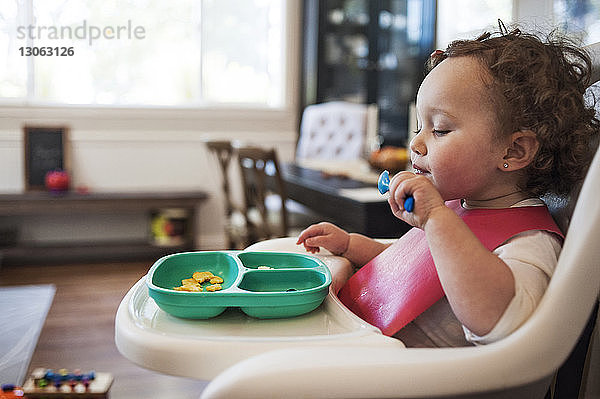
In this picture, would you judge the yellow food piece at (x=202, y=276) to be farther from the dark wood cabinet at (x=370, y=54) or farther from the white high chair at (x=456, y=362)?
the dark wood cabinet at (x=370, y=54)

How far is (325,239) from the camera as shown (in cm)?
95

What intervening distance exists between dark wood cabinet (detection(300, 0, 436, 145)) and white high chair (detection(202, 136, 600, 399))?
3.63 meters

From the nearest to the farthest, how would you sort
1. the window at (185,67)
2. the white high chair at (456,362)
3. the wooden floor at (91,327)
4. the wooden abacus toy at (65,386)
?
the white high chair at (456,362), the wooden abacus toy at (65,386), the wooden floor at (91,327), the window at (185,67)

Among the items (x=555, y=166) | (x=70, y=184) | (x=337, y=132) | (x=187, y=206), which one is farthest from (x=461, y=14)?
(x=555, y=166)

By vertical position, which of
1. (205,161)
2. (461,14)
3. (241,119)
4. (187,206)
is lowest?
(187,206)

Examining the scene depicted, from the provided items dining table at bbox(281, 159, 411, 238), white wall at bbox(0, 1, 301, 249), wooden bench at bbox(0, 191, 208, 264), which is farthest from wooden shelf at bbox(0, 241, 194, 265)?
dining table at bbox(281, 159, 411, 238)

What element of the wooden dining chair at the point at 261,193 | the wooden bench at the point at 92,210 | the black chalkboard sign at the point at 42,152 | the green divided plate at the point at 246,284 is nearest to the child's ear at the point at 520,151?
the green divided plate at the point at 246,284

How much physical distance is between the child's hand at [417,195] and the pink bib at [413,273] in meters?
0.10

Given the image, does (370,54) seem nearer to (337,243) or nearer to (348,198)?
(348,198)

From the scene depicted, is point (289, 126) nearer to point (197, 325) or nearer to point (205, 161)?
point (205, 161)

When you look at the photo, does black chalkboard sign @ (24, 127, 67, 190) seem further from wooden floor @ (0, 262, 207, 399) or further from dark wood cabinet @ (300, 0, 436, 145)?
dark wood cabinet @ (300, 0, 436, 145)

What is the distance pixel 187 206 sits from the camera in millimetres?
3805

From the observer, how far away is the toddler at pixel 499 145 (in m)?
0.72

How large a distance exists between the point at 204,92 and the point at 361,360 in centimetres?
380
